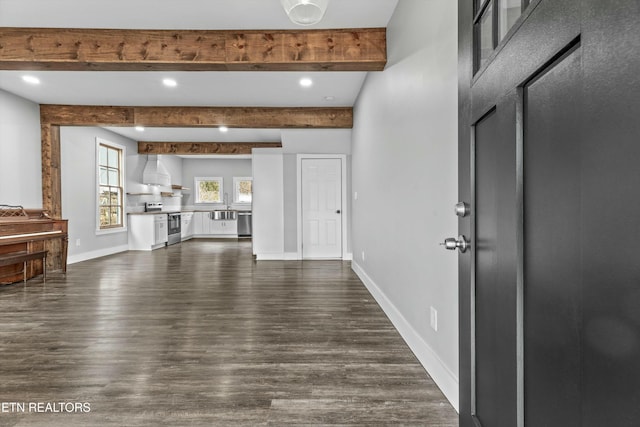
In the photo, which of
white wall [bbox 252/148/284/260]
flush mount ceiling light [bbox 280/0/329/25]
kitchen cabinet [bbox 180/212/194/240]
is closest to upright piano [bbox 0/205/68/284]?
white wall [bbox 252/148/284/260]

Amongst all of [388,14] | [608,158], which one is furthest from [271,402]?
[388,14]

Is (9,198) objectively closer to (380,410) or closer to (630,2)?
(380,410)

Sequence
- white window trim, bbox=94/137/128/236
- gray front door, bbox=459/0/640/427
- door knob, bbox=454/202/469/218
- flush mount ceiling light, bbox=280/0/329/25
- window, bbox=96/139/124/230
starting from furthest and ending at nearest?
window, bbox=96/139/124/230 < white window trim, bbox=94/137/128/236 < flush mount ceiling light, bbox=280/0/329/25 < door knob, bbox=454/202/469/218 < gray front door, bbox=459/0/640/427

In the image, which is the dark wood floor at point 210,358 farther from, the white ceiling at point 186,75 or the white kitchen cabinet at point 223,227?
the white kitchen cabinet at point 223,227

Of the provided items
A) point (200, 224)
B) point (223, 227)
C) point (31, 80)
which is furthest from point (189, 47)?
point (200, 224)

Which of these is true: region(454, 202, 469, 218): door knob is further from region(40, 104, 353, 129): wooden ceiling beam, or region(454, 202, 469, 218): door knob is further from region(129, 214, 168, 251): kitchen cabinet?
region(129, 214, 168, 251): kitchen cabinet

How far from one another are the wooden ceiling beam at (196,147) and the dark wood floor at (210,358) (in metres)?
4.54

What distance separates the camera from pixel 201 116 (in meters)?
5.49

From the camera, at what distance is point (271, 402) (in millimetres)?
1763

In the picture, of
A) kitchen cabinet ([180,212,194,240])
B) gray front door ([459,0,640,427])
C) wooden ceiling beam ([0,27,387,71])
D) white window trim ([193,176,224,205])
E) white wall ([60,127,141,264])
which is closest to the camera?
gray front door ([459,0,640,427])

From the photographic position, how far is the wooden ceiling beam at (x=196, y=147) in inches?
319

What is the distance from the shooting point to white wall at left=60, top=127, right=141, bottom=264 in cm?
591

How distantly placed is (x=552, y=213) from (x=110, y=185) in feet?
26.7

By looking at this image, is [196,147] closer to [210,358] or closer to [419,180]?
[210,358]
